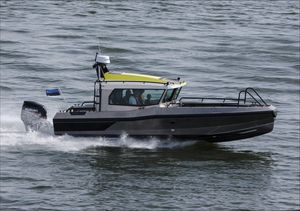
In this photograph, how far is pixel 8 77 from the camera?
160 ft

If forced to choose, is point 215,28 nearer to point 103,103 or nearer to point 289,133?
point 289,133

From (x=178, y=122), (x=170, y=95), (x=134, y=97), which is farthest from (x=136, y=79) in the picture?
(x=178, y=122)

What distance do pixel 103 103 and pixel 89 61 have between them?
19103 millimetres

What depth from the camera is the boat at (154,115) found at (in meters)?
34.4

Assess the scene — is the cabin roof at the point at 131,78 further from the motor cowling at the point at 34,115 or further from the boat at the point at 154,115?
the motor cowling at the point at 34,115

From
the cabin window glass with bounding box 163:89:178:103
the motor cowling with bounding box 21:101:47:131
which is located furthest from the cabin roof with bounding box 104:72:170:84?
the motor cowling with bounding box 21:101:47:131

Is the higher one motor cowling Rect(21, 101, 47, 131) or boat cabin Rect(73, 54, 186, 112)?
boat cabin Rect(73, 54, 186, 112)

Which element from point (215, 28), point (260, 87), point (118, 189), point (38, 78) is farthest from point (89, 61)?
point (118, 189)

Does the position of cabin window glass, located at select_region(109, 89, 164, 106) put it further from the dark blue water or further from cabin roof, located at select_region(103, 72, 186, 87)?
the dark blue water

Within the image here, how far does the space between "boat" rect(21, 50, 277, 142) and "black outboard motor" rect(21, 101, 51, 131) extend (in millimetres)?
899

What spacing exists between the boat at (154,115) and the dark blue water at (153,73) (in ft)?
1.86

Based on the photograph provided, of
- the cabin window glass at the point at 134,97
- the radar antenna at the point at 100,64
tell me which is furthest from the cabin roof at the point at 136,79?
the cabin window glass at the point at 134,97

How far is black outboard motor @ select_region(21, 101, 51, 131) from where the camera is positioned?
35938 mm

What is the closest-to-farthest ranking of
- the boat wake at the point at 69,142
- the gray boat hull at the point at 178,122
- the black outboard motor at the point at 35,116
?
the gray boat hull at the point at 178,122
the boat wake at the point at 69,142
the black outboard motor at the point at 35,116
